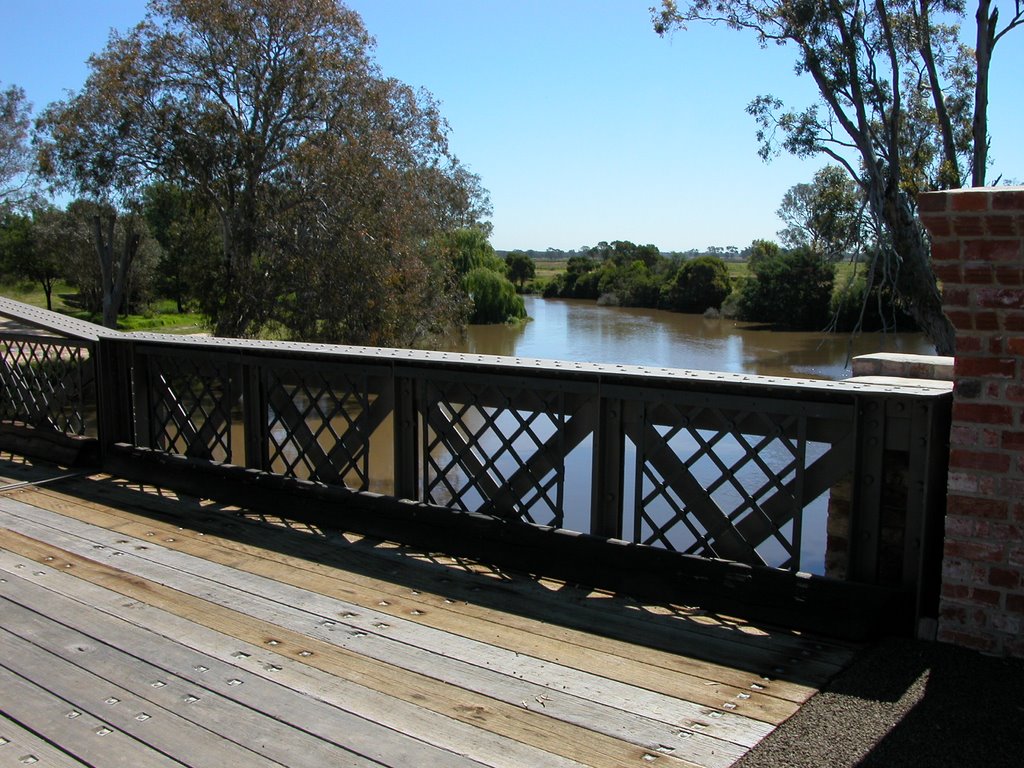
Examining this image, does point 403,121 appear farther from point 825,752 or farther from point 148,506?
point 825,752

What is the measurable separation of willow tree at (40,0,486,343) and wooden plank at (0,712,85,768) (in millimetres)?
16639

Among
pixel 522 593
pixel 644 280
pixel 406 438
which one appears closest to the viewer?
pixel 522 593

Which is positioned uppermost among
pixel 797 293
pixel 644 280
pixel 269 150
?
pixel 269 150

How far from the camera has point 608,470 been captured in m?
3.65

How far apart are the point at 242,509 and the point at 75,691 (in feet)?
7.06

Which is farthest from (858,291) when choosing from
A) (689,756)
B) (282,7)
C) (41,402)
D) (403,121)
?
(689,756)

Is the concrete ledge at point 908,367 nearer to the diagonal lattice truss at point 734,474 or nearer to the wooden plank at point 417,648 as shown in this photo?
the diagonal lattice truss at point 734,474

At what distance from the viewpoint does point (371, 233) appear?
19.0 m

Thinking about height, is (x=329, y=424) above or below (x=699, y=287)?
below

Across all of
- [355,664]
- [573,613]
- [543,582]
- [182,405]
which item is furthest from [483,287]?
[355,664]

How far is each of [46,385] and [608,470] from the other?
4.54 meters

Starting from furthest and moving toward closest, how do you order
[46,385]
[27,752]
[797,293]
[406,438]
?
[797,293], [46,385], [406,438], [27,752]

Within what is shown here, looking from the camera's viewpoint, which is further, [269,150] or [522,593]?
[269,150]

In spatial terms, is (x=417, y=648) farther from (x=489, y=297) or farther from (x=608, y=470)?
(x=489, y=297)
